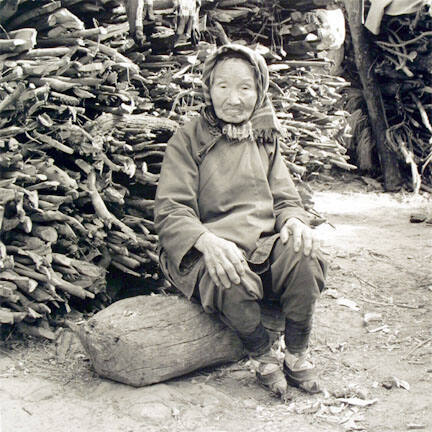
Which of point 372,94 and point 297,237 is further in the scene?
point 372,94

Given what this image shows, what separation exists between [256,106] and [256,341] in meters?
1.20

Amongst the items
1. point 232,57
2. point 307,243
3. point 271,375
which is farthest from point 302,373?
point 232,57

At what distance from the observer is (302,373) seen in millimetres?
3057

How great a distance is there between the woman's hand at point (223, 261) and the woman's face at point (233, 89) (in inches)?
27.2

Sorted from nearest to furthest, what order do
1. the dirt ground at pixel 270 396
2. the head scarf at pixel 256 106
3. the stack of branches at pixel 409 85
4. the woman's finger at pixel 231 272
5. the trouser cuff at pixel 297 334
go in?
the dirt ground at pixel 270 396
the woman's finger at pixel 231 272
the trouser cuff at pixel 297 334
the head scarf at pixel 256 106
the stack of branches at pixel 409 85

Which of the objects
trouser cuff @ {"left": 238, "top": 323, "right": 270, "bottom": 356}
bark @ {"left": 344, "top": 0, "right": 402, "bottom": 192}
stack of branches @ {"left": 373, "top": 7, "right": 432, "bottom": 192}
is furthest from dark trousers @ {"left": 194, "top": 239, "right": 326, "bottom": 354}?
bark @ {"left": 344, "top": 0, "right": 402, "bottom": 192}

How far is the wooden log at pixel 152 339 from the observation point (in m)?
2.94

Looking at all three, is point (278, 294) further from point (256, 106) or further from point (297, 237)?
point (256, 106)

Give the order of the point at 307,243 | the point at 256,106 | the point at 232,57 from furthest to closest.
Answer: the point at 256,106, the point at 232,57, the point at 307,243

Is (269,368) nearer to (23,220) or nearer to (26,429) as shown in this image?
(26,429)

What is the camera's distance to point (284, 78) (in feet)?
16.9

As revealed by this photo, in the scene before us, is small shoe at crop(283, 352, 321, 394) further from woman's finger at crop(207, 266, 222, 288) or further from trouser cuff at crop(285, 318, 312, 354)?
woman's finger at crop(207, 266, 222, 288)

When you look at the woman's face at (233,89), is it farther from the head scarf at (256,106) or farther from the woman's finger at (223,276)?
the woman's finger at (223,276)

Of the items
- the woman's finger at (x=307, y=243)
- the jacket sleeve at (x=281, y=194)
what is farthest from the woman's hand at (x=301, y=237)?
the jacket sleeve at (x=281, y=194)
